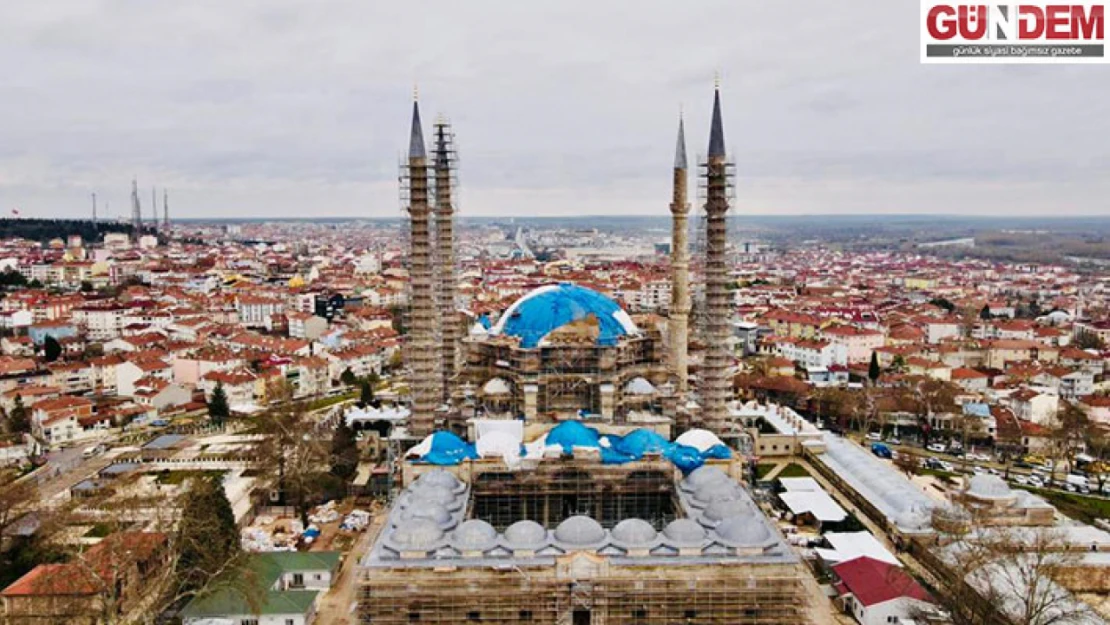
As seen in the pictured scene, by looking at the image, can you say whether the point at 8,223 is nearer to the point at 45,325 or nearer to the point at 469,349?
the point at 45,325

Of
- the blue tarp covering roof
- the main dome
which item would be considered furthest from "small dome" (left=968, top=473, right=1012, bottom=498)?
the blue tarp covering roof

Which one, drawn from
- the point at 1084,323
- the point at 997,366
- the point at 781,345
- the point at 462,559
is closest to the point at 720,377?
the point at 462,559

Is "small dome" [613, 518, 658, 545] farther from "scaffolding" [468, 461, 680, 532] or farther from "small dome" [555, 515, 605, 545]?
"scaffolding" [468, 461, 680, 532]

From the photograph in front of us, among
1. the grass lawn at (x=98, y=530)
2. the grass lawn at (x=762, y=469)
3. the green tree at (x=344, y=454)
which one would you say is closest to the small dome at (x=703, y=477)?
the grass lawn at (x=762, y=469)

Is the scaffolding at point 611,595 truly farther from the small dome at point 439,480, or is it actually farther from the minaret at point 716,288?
the minaret at point 716,288

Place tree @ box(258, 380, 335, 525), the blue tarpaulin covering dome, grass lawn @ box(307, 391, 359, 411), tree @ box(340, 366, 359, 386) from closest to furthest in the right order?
the blue tarpaulin covering dome, tree @ box(258, 380, 335, 525), grass lawn @ box(307, 391, 359, 411), tree @ box(340, 366, 359, 386)

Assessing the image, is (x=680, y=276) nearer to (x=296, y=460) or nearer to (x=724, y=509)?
(x=724, y=509)

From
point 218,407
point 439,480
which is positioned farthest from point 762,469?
point 218,407
